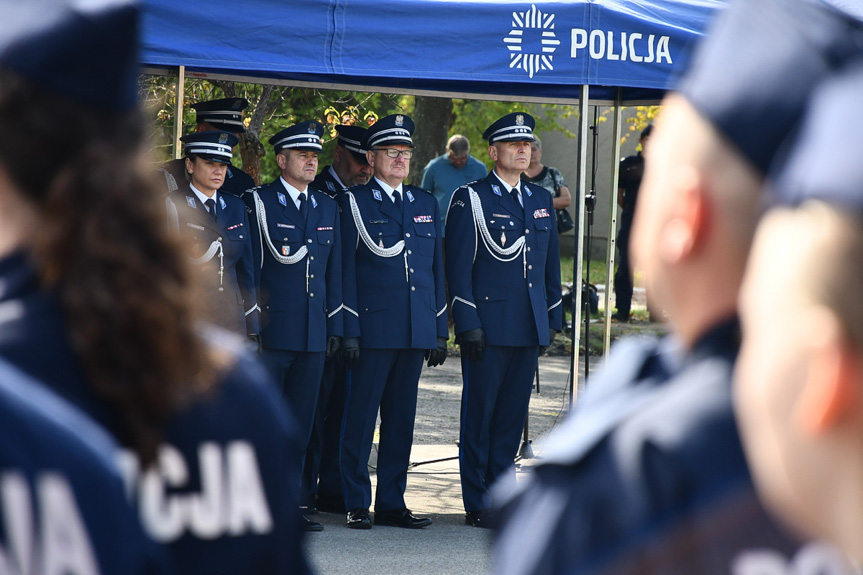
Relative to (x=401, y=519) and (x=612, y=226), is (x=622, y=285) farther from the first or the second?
(x=401, y=519)

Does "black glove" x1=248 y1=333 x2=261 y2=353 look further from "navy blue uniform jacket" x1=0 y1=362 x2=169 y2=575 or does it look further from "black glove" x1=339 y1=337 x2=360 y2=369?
"navy blue uniform jacket" x1=0 y1=362 x2=169 y2=575

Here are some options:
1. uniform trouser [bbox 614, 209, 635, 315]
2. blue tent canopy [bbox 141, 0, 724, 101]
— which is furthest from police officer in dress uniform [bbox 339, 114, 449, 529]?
uniform trouser [bbox 614, 209, 635, 315]

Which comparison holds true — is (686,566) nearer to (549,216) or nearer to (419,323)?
(419,323)

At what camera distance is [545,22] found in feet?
17.1

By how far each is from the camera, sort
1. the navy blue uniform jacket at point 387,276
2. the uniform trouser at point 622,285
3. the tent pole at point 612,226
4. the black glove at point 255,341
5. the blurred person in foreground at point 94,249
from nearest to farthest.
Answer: the blurred person in foreground at point 94,249, the black glove at point 255,341, the navy blue uniform jacket at point 387,276, the tent pole at point 612,226, the uniform trouser at point 622,285

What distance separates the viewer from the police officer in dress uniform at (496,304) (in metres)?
5.95

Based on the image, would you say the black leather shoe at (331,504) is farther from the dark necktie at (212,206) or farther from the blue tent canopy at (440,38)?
the blue tent canopy at (440,38)

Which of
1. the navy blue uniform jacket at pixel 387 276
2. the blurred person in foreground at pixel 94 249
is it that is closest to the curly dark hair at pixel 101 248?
the blurred person in foreground at pixel 94 249

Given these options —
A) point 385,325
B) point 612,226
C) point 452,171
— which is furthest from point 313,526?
point 452,171

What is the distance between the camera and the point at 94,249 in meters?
1.06

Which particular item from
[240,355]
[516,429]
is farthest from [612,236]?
[240,355]

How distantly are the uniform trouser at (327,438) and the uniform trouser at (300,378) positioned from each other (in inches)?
12.5

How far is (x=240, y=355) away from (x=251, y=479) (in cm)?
15

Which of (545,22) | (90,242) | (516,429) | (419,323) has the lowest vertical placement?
(516,429)
